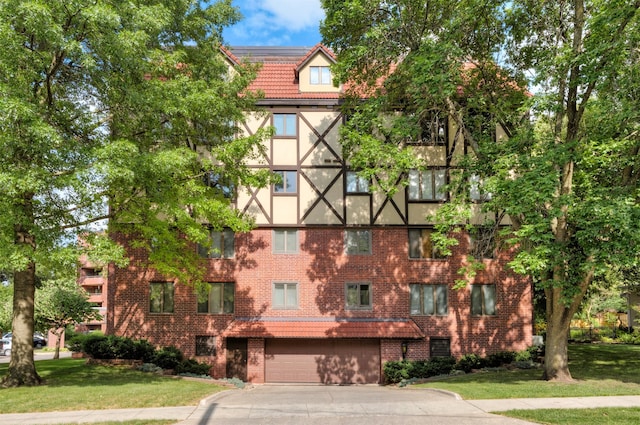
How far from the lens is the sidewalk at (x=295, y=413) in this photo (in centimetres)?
1162

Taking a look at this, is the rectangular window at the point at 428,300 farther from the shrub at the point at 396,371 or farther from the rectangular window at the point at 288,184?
the rectangular window at the point at 288,184

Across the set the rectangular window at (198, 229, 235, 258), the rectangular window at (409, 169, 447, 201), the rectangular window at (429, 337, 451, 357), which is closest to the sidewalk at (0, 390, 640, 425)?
the rectangular window at (429, 337, 451, 357)

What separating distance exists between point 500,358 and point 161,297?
52.4 ft

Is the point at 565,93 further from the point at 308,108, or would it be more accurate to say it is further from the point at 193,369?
the point at 193,369

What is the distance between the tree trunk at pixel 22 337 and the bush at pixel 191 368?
6543mm

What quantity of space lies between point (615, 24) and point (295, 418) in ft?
44.7

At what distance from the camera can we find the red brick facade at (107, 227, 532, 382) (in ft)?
78.7

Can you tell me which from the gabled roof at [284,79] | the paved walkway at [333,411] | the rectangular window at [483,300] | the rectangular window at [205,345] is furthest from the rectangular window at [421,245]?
the rectangular window at [205,345]

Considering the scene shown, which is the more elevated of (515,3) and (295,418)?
(515,3)

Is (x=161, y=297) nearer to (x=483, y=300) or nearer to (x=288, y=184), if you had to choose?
(x=288, y=184)

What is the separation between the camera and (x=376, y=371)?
23.8m

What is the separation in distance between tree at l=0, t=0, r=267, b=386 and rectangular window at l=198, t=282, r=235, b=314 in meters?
4.45

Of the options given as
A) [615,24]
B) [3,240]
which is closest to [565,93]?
[615,24]

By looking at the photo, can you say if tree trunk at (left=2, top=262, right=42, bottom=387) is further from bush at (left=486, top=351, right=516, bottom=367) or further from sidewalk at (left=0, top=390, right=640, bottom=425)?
bush at (left=486, top=351, right=516, bottom=367)
